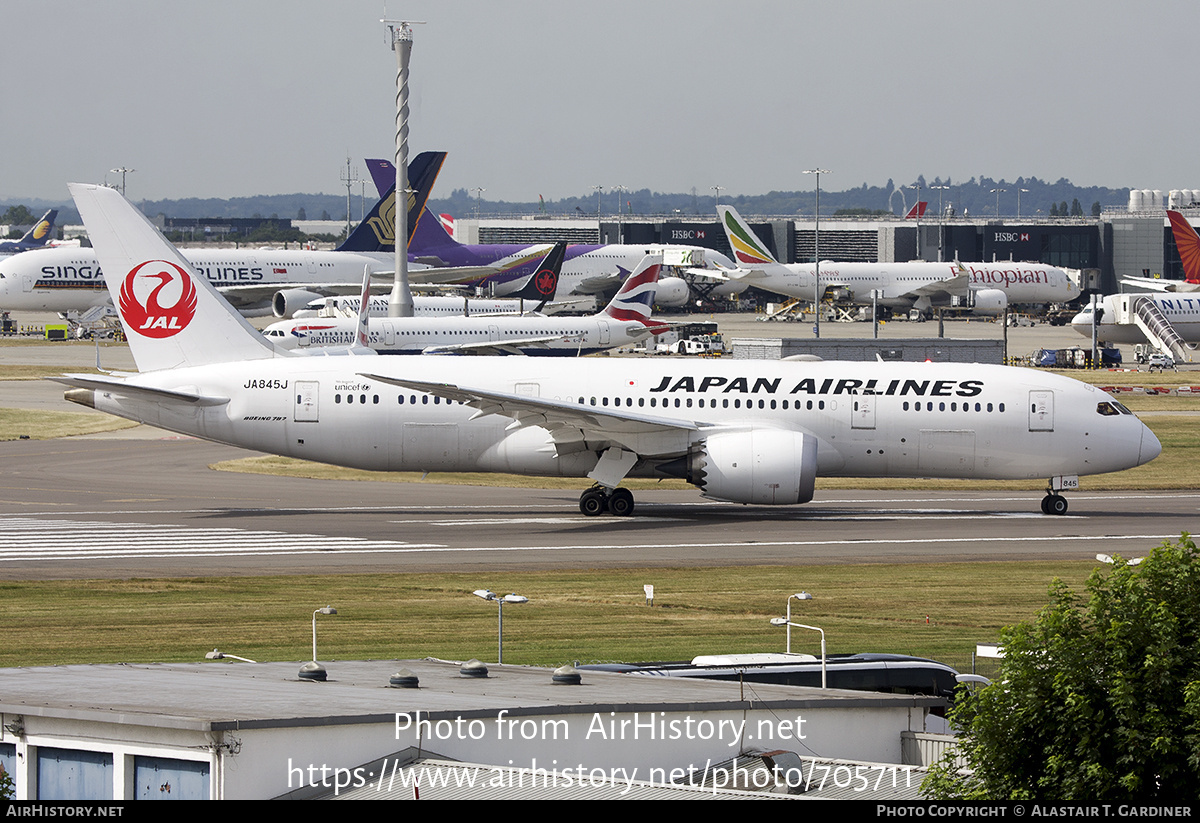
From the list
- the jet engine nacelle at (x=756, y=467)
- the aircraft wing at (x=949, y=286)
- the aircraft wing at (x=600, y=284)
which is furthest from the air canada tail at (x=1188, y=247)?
the jet engine nacelle at (x=756, y=467)

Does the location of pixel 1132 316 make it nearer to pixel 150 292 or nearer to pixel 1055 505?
pixel 1055 505

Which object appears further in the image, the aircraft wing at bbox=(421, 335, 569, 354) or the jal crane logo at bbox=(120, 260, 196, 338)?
the aircraft wing at bbox=(421, 335, 569, 354)

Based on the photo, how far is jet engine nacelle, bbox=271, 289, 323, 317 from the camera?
11094 centimetres

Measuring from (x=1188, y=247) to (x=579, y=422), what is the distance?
322ft

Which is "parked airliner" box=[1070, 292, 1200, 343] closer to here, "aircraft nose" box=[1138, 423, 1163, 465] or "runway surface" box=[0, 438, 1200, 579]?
"runway surface" box=[0, 438, 1200, 579]

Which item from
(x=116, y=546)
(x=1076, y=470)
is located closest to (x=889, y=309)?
(x=1076, y=470)

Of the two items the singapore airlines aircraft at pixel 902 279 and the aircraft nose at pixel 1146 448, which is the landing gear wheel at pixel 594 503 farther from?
the singapore airlines aircraft at pixel 902 279

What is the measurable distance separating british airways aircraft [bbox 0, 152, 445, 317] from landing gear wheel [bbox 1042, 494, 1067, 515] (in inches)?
2936

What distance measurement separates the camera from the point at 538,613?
27484mm

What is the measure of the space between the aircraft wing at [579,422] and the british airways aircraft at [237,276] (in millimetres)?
73108

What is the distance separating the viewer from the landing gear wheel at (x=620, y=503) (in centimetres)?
4075

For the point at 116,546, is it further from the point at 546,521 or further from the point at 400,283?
the point at 400,283

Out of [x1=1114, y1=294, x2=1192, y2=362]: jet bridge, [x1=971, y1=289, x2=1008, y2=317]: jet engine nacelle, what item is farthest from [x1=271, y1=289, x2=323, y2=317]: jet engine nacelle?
[x1=1114, y1=294, x2=1192, y2=362]: jet bridge

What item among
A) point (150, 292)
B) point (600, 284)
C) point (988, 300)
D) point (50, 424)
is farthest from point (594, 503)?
point (600, 284)
